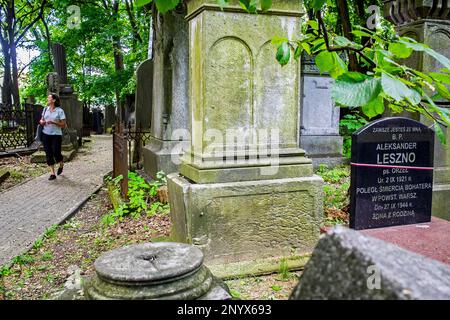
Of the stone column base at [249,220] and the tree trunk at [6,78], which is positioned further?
the tree trunk at [6,78]

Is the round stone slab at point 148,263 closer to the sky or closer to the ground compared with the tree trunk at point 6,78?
closer to the ground

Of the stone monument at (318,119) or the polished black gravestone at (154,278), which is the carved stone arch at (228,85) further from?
the stone monument at (318,119)

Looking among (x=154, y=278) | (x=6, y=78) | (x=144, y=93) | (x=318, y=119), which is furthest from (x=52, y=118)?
(x=6, y=78)

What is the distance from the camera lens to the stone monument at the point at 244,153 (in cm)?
370

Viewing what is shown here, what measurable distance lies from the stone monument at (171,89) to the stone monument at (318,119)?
314 cm

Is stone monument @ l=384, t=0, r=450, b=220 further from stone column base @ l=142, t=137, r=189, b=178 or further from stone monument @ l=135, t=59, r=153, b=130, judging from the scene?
stone monument @ l=135, t=59, r=153, b=130

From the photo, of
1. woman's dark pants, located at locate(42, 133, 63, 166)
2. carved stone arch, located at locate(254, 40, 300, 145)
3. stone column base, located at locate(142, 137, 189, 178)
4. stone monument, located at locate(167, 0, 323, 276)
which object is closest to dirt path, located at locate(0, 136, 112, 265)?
woman's dark pants, located at locate(42, 133, 63, 166)

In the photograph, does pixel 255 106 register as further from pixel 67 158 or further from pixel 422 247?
pixel 67 158

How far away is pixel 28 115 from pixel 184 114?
9.70 metres

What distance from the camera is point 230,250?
379 cm

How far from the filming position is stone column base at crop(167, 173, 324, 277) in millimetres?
3670

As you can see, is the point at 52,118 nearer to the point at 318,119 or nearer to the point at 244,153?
the point at 318,119

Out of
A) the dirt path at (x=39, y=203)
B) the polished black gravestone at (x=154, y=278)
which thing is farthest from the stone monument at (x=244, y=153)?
the dirt path at (x=39, y=203)

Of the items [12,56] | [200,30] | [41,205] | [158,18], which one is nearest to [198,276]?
[200,30]
